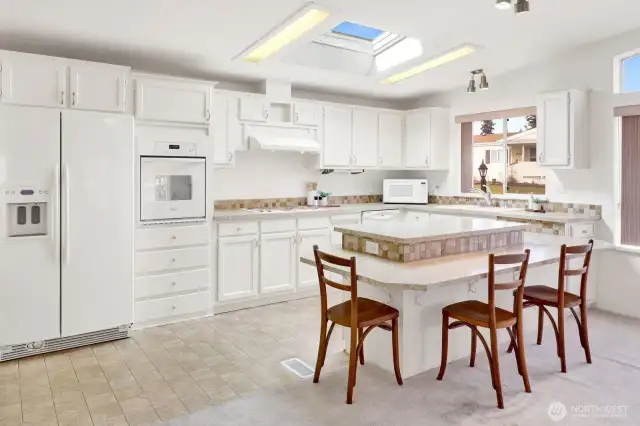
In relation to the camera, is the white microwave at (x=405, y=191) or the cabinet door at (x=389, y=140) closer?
the cabinet door at (x=389, y=140)

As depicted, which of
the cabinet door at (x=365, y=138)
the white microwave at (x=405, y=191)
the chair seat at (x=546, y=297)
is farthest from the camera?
the white microwave at (x=405, y=191)

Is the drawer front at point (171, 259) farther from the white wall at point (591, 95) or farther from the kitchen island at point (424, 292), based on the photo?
the white wall at point (591, 95)

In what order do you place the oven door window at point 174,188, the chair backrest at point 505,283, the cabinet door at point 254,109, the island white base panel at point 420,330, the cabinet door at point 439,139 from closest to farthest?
the chair backrest at point 505,283, the island white base panel at point 420,330, the oven door window at point 174,188, the cabinet door at point 254,109, the cabinet door at point 439,139

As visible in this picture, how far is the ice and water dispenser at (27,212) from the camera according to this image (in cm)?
350

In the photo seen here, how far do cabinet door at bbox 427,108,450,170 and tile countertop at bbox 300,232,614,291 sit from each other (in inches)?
112

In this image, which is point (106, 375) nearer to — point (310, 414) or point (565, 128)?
point (310, 414)

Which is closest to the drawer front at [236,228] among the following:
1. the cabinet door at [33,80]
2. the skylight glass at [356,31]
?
the cabinet door at [33,80]

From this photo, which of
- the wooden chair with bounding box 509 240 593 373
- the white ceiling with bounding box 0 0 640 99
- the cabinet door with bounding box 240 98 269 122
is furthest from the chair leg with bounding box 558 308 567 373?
the cabinet door with bounding box 240 98 269 122

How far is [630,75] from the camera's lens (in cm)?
463

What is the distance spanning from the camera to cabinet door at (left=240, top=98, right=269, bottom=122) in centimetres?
520

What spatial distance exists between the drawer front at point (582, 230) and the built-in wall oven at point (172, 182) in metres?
3.58

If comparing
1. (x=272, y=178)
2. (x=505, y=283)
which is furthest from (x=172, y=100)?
(x=505, y=283)

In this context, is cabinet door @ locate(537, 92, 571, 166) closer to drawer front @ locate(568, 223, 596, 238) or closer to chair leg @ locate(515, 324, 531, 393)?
drawer front @ locate(568, 223, 596, 238)

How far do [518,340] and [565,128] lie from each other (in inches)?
112
